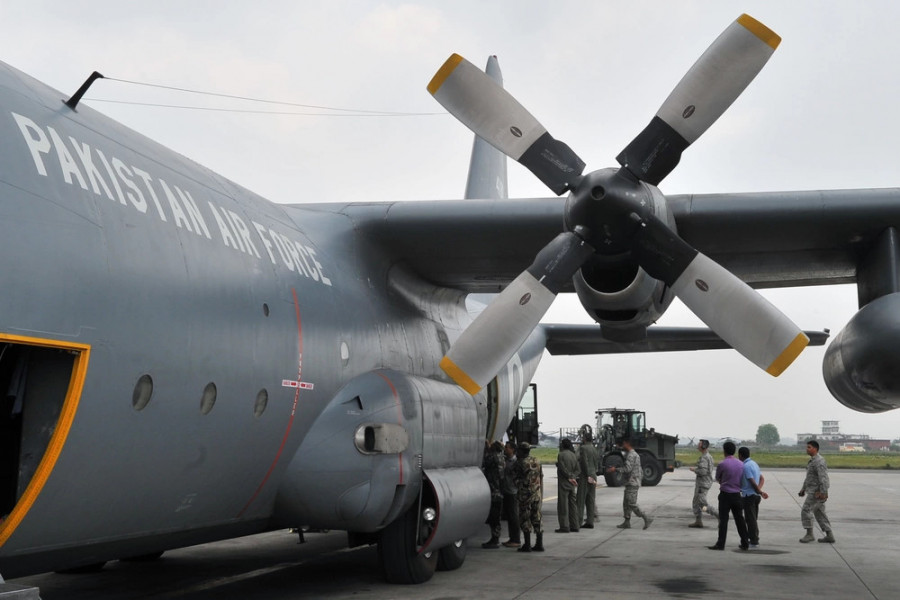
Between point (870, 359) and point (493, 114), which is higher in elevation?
point (493, 114)

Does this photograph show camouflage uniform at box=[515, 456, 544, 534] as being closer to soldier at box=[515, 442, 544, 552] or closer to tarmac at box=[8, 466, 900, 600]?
soldier at box=[515, 442, 544, 552]

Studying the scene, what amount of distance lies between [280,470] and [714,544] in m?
7.77

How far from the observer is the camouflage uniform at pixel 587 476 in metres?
14.3

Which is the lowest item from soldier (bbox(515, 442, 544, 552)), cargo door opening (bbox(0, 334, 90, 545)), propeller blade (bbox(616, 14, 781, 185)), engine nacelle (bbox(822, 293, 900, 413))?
soldier (bbox(515, 442, 544, 552))

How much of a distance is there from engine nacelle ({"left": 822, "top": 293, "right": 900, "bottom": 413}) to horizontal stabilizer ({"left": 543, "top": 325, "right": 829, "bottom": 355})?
20.2 ft

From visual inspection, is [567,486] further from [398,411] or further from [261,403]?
[261,403]

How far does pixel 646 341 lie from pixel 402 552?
7741 millimetres

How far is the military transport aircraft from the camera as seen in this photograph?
5184 mm

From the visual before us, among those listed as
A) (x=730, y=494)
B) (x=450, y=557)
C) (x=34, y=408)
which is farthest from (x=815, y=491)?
(x=34, y=408)

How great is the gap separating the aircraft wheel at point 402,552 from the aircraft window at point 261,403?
8.47 ft

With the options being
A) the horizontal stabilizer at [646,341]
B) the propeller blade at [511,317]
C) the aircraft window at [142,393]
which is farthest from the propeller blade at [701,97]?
the horizontal stabilizer at [646,341]

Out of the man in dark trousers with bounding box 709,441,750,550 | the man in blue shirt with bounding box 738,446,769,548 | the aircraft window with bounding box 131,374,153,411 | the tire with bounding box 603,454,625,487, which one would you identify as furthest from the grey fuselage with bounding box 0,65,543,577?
the tire with bounding box 603,454,625,487

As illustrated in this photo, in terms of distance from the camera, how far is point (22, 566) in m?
5.19

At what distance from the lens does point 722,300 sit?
333 inches
